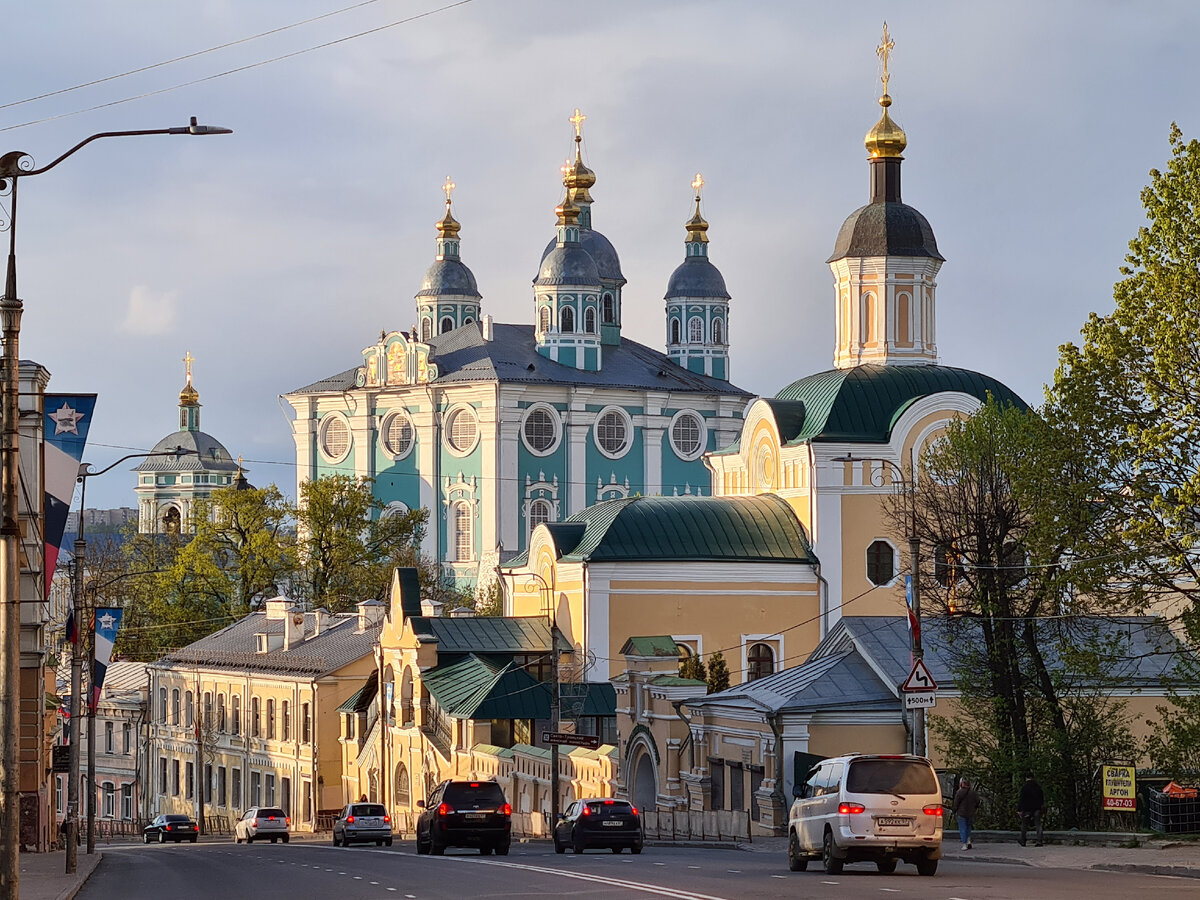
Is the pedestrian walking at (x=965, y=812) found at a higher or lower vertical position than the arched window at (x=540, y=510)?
lower

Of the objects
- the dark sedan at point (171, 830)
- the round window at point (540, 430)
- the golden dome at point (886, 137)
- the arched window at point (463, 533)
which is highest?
the golden dome at point (886, 137)

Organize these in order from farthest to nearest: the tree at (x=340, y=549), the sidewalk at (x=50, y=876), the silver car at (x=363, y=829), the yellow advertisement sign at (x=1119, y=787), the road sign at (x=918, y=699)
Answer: the tree at (x=340, y=549)
the silver car at (x=363, y=829)
the road sign at (x=918, y=699)
the yellow advertisement sign at (x=1119, y=787)
the sidewalk at (x=50, y=876)

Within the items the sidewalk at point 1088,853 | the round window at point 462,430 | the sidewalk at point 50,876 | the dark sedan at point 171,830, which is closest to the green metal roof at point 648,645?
the dark sedan at point 171,830

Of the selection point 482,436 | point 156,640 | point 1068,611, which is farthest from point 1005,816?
point 482,436

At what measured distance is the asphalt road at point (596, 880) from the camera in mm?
20781

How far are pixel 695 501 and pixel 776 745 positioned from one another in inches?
848

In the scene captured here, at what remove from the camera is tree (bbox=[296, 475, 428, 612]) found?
89.2 meters

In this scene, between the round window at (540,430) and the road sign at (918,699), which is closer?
the road sign at (918,699)

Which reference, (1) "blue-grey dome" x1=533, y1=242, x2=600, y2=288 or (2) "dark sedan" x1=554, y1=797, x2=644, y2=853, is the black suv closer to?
(2) "dark sedan" x1=554, y1=797, x2=644, y2=853

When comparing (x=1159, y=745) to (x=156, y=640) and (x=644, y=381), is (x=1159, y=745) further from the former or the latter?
(x=644, y=381)

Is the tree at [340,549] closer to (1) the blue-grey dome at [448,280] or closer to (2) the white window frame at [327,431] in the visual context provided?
(2) the white window frame at [327,431]

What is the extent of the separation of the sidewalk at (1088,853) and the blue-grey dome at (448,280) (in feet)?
314

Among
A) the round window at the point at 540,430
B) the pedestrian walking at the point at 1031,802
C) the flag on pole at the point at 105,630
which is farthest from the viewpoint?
the round window at the point at 540,430

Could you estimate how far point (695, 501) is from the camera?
64.6m
